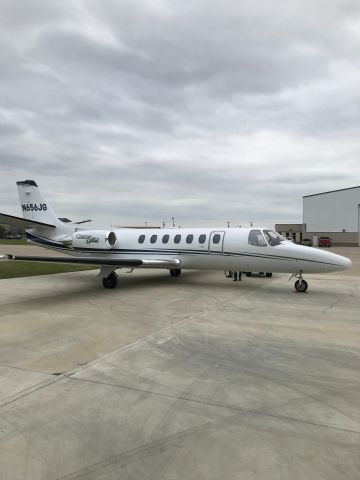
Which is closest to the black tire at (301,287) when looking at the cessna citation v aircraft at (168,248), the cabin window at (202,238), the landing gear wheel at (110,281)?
the cessna citation v aircraft at (168,248)

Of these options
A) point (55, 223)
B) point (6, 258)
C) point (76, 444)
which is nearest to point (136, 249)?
point (55, 223)

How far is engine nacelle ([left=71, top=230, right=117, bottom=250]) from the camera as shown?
18.5m

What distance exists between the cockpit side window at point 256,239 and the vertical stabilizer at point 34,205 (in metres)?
10.2

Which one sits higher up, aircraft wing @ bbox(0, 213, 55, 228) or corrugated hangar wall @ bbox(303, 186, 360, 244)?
corrugated hangar wall @ bbox(303, 186, 360, 244)

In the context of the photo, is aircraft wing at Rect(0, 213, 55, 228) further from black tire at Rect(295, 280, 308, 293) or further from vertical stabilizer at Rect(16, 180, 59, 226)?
black tire at Rect(295, 280, 308, 293)

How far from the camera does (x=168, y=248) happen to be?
1731 cm

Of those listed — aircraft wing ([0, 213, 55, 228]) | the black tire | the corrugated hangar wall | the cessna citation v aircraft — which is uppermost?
the corrugated hangar wall

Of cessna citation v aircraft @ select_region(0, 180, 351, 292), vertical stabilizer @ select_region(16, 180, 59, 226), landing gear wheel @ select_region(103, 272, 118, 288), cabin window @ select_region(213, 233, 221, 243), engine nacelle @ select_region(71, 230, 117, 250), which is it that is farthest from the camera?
vertical stabilizer @ select_region(16, 180, 59, 226)

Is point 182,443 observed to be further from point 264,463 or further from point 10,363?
point 10,363

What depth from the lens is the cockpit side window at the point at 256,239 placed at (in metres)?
14.8

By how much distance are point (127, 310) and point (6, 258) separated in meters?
4.25

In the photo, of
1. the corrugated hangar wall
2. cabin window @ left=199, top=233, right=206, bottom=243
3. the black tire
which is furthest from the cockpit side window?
the corrugated hangar wall

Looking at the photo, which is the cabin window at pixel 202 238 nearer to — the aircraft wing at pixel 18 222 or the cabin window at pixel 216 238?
the cabin window at pixel 216 238

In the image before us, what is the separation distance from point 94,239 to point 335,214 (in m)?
74.0
